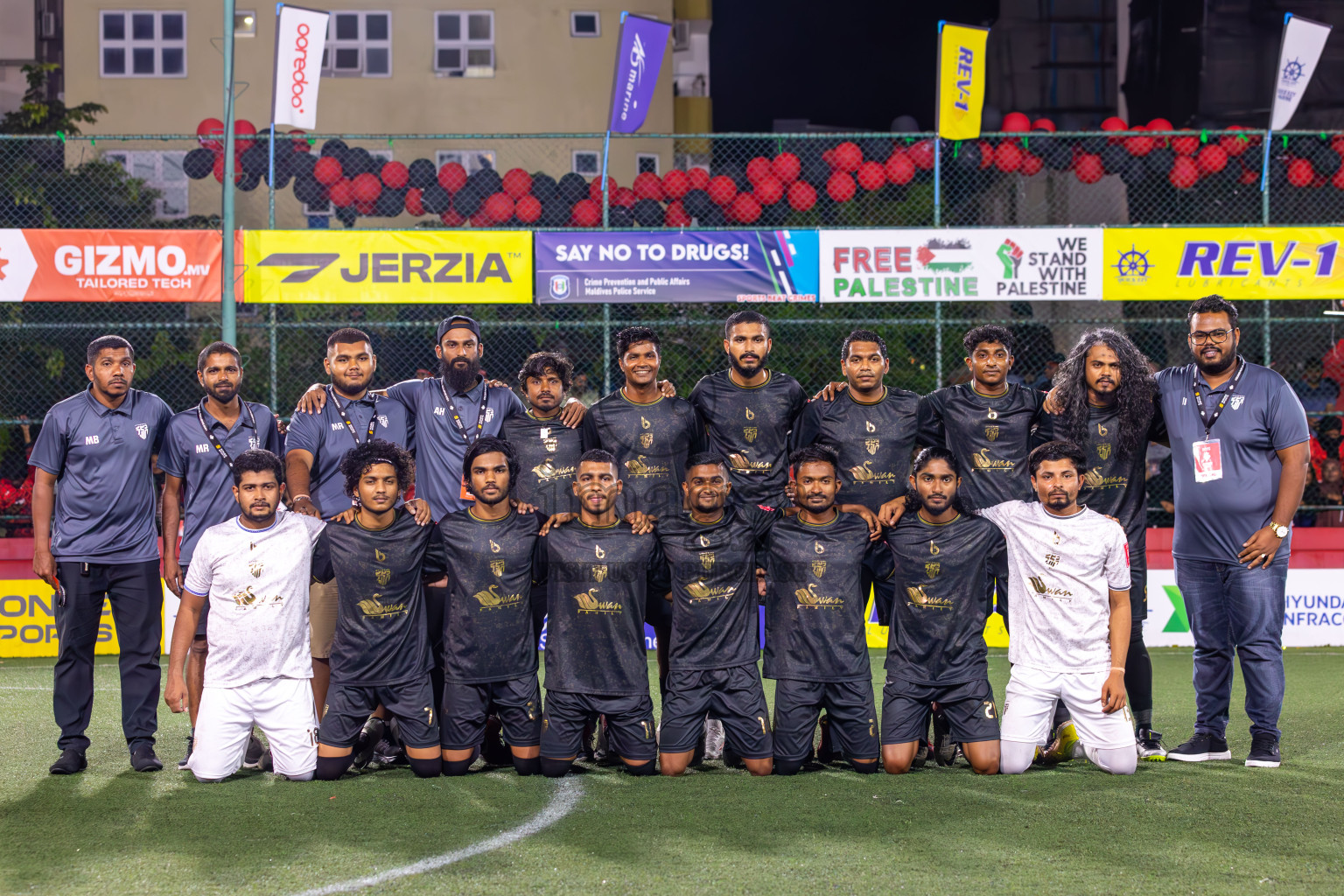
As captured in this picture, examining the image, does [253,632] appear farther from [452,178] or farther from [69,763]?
[452,178]

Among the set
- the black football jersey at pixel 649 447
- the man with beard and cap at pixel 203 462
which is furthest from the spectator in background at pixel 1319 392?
the man with beard and cap at pixel 203 462

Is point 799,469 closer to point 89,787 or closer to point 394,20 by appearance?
point 89,787

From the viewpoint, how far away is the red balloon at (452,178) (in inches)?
534

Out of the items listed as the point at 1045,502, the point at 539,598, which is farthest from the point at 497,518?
the point at 1045,502

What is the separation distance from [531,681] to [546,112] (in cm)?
1972

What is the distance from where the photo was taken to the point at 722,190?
42.6 feet

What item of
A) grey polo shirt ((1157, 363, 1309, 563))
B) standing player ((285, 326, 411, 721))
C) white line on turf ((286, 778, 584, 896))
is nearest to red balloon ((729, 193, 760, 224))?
standing player ((285, 326, 411, 721))

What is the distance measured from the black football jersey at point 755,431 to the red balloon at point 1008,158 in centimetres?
728

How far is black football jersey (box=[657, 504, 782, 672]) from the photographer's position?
5.81 meters

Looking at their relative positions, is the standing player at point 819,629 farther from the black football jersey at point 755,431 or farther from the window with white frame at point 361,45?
the window with white frame at point 361,45

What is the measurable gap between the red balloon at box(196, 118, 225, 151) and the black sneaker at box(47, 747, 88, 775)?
700 centimetres

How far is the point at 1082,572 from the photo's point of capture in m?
5.78

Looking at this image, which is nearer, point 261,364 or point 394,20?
point 261,364

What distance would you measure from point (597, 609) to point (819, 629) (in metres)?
1.03
